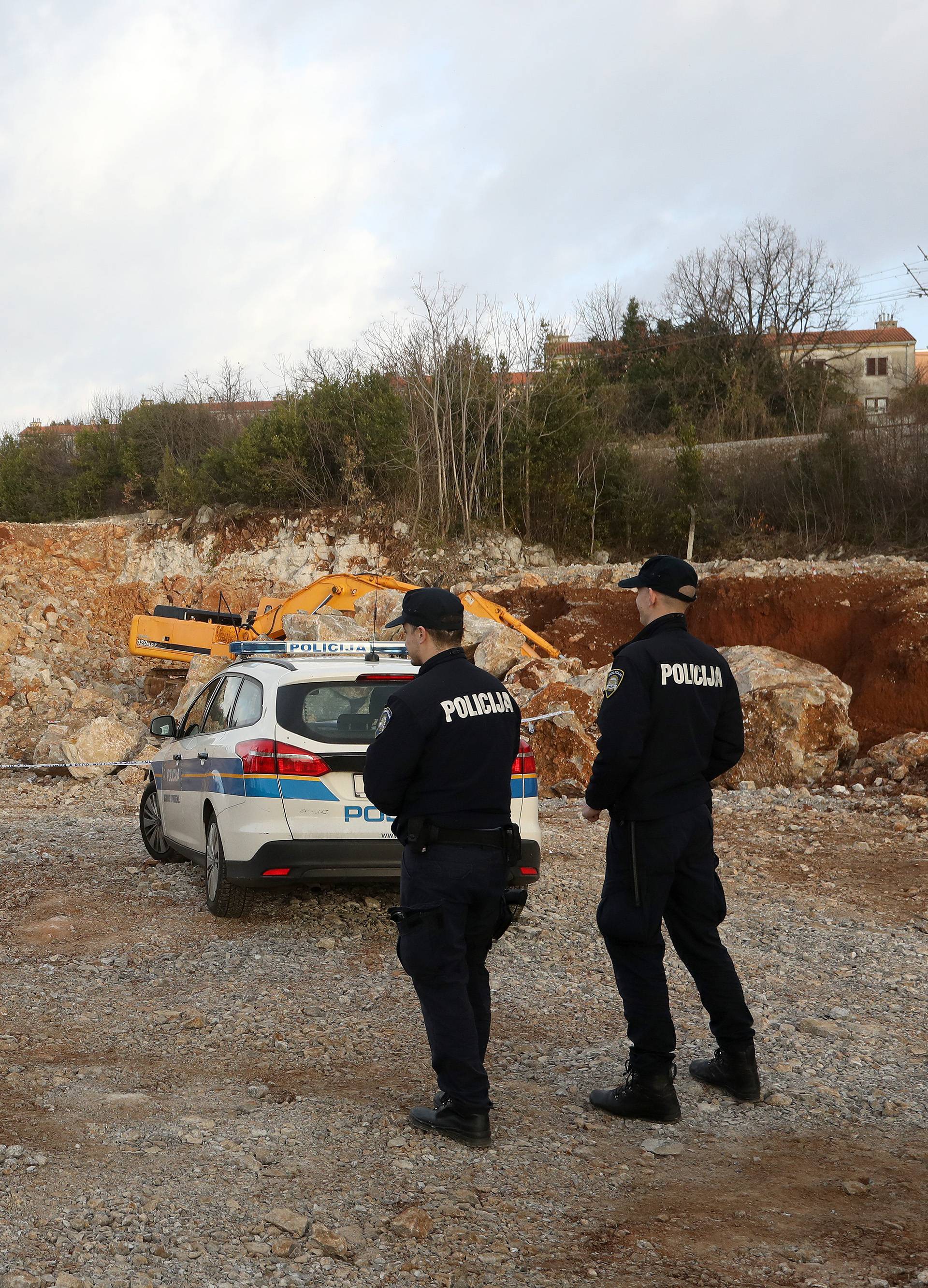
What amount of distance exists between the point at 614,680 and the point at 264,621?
14789 millimetres

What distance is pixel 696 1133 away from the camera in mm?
4027

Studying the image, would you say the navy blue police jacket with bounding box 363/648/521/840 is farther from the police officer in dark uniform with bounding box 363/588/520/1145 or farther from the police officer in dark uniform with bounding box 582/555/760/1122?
the police officer in dark uniform with bounding box 582/555/760/1122

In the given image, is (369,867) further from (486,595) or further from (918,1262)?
(486,595)

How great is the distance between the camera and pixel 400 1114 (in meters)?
4.19

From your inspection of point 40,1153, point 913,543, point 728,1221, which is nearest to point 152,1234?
point 40,1153

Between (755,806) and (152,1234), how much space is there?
904 cm

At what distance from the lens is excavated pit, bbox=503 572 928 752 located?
1401 cm

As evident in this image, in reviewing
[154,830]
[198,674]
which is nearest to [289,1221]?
[154,830]

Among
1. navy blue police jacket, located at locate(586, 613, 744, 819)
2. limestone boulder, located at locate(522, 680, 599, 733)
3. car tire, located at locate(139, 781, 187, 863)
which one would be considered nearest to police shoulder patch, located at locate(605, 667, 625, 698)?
navy blue police jacket, located at locate(586, 613, 744, 819)

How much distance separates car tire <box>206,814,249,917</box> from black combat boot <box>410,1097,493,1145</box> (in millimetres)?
3133

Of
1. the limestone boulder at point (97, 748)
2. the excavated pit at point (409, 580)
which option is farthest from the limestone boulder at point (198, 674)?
the limestone boulder at point (97, 748)

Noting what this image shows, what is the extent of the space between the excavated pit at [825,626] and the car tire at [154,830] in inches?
319

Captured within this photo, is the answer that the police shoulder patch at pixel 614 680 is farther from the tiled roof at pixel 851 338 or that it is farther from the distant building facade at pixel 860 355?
the tiled roof at pixel 851 338

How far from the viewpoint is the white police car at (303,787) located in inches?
258
